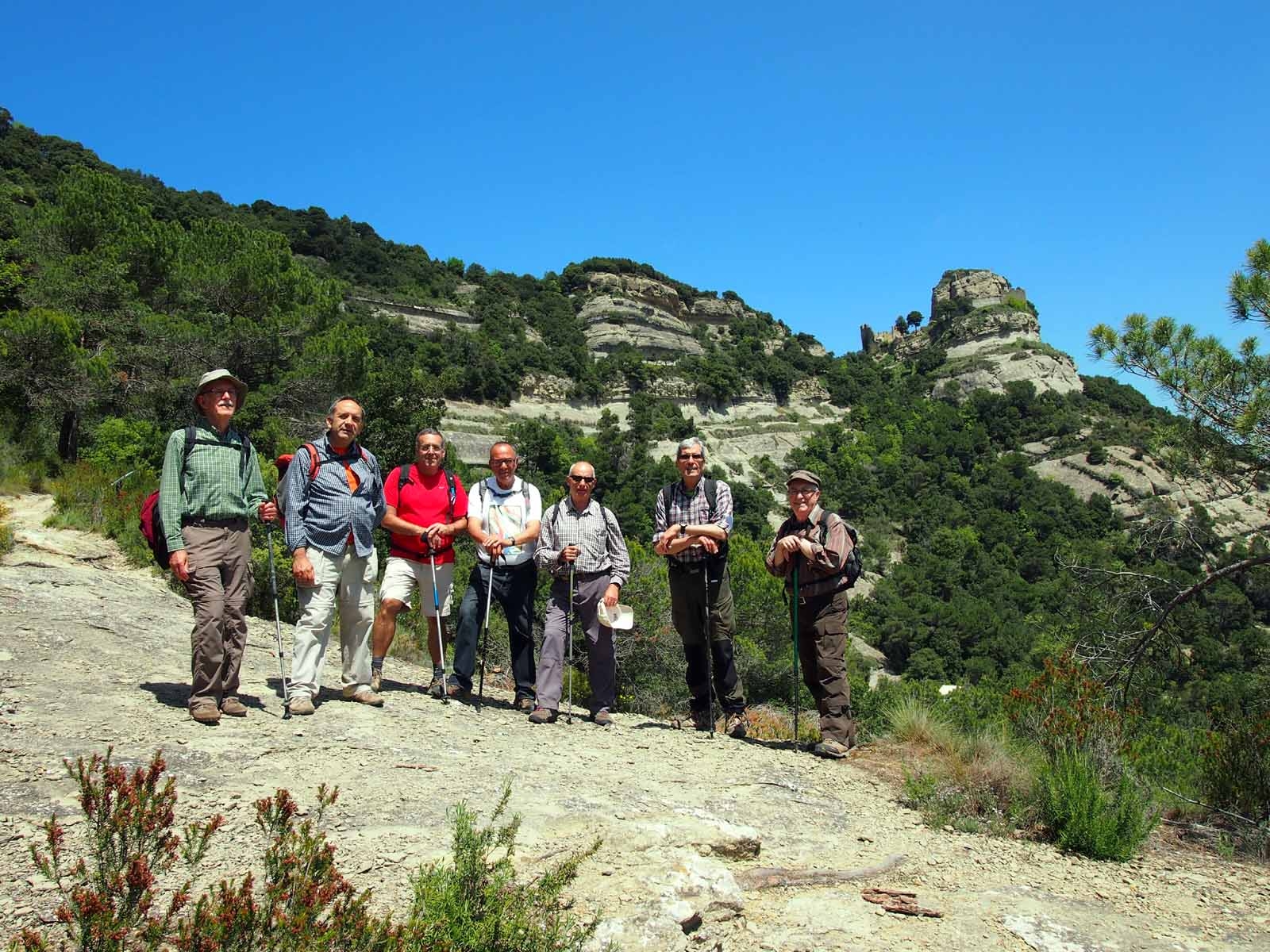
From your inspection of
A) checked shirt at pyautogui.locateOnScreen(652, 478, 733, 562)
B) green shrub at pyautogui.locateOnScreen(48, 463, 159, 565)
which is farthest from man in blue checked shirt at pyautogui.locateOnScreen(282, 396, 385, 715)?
green shrub at pyautogui.locateOnScreen(48, 463, 159, 565)

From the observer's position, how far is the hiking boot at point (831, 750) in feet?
16.2

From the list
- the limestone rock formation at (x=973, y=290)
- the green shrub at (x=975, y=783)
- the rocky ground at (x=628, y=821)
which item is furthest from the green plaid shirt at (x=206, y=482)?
the limestone rock formation at (x=973, y=290)

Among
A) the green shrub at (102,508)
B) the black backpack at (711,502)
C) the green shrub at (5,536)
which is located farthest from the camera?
the green shrub at (102,508)

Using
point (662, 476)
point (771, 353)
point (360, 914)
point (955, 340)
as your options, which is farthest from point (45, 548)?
point (955, 340)

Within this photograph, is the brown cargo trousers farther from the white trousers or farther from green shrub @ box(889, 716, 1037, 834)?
the white trousers

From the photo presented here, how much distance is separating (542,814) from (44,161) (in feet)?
190

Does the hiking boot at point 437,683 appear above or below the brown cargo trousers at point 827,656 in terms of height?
A: below

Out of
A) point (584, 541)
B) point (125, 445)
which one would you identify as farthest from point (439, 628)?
point (125, 445)

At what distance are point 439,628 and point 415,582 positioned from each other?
0.37 metres

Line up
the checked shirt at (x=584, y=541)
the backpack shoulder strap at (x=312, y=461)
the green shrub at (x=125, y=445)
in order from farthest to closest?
the green shrub at (x=125, y=445) < the checked shirt at (x=584, y=541) < the backpack shoulder strap at (x=312, y=461)

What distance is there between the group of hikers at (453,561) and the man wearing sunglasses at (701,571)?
→ 12 mm

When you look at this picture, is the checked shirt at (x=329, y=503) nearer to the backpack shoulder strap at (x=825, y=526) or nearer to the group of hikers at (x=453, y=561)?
the group of hikers at (x=453, y=561)

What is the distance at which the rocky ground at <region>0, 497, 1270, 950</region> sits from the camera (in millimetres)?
2723

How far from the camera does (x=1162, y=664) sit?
7.26 meters
